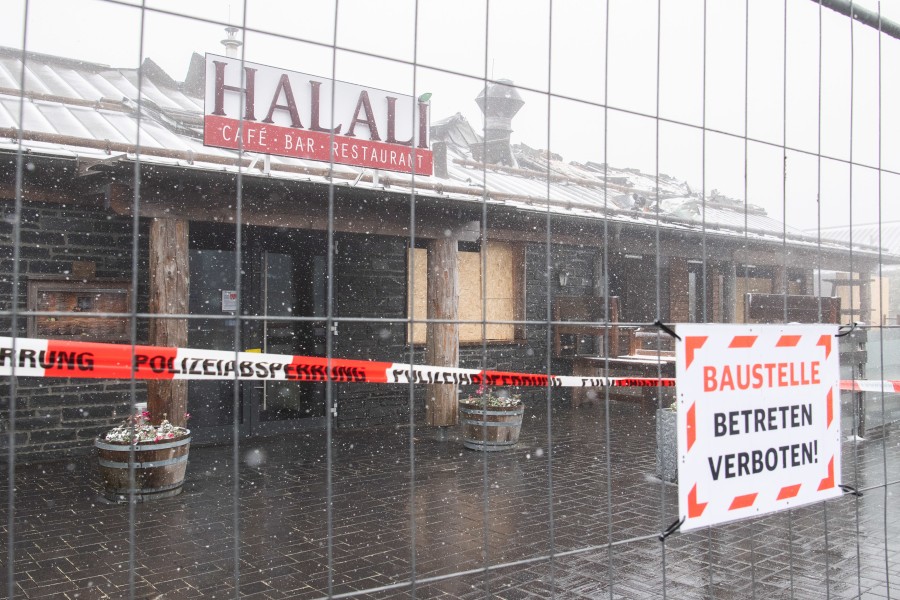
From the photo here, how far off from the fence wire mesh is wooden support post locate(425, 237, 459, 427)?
46mm

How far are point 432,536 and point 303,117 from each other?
4.89m

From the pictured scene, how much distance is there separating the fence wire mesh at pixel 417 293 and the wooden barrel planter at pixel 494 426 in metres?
0.15

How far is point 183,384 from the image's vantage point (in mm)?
7527

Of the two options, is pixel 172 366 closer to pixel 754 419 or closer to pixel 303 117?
pixel 303 117

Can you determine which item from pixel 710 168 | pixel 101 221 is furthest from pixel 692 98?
pixel 101 221

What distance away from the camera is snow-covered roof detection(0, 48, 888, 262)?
7238mm

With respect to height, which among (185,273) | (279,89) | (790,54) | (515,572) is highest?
(279,89)

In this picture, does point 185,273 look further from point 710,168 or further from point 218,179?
point 710,168

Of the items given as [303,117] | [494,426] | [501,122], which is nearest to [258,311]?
[303,117]

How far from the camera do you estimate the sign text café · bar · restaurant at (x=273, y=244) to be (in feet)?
24.6

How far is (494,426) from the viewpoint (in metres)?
8.59

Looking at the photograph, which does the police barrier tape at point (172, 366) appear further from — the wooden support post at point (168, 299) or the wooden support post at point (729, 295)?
the wooden support post at point (729, 295)

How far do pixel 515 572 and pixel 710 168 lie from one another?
2727 mm

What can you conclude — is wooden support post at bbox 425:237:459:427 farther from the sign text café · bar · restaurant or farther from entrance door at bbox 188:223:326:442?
entrance door at bbox 188:223:326:442
